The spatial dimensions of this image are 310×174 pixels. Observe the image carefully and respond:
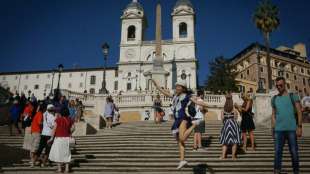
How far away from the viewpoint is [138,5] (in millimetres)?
73938

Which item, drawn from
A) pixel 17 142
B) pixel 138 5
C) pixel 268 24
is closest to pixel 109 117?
pixel 17 142

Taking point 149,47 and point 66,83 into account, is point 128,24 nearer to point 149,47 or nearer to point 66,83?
point 149,47

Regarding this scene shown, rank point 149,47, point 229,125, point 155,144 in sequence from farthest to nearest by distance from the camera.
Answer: point 149,47, point 155,144, point 229,125

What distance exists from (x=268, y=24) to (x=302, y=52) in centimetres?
6510

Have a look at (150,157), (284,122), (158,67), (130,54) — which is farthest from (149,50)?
(284,122)

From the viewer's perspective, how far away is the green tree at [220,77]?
56169 mm

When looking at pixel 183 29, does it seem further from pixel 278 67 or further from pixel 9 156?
pixel 9 156

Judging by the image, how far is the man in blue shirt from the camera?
260 inches

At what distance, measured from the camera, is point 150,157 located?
9477 millimetres

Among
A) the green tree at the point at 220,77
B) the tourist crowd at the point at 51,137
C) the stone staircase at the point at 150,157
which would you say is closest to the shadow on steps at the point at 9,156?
the stone staircase at the point at 150,157

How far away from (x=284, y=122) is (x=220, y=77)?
51.5 metres

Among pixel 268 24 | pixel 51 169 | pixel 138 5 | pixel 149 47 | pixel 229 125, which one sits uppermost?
pixel 138 5

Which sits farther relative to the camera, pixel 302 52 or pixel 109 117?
pixel 302 52

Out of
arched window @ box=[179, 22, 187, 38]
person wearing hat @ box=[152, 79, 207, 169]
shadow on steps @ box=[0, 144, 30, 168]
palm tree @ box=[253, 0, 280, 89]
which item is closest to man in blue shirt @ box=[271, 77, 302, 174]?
person wearing hat @ box=[152, 79, 207, 169]
